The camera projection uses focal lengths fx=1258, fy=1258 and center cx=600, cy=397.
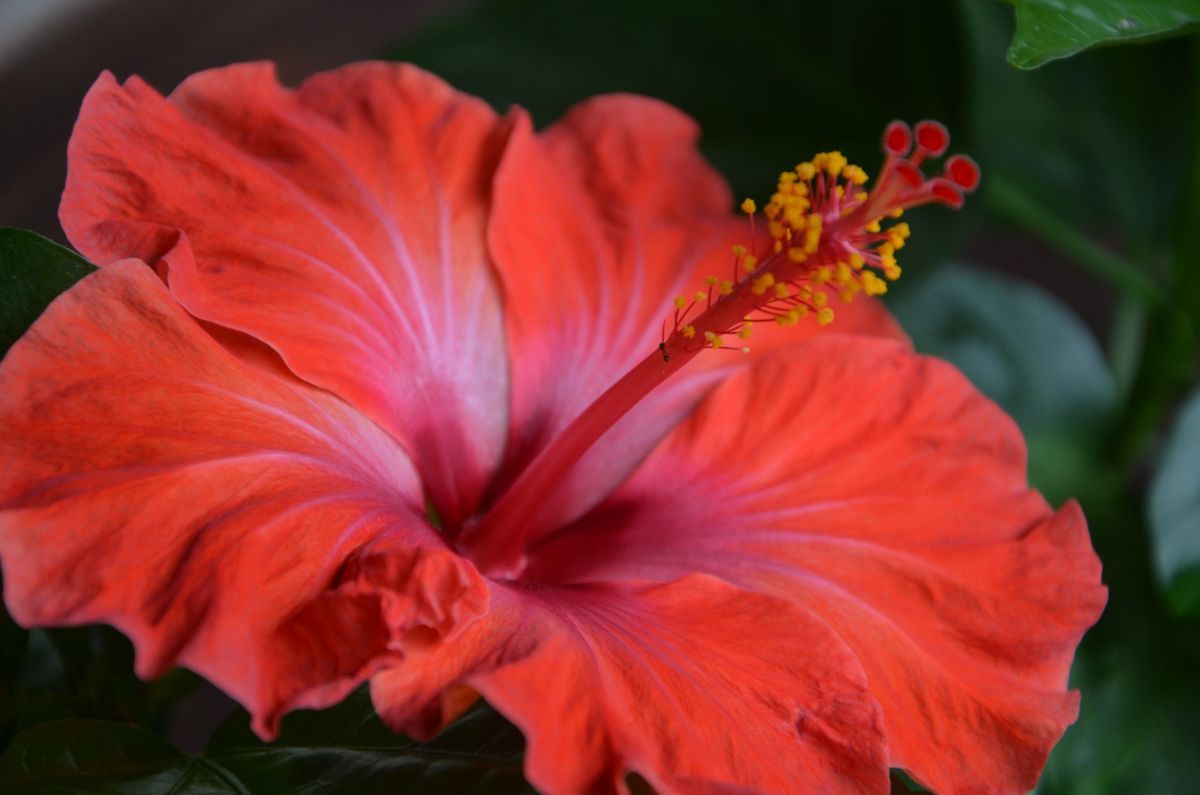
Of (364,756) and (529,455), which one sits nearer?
(364,756)

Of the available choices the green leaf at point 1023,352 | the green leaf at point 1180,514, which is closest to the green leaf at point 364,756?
the green leaf at point 1180,514

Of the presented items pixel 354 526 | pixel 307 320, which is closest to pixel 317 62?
pixel 307 320

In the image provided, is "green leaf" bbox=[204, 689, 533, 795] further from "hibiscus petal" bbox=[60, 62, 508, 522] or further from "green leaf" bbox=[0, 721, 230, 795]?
"hibiscus petal" bbox=[60, 62, 508, 522]

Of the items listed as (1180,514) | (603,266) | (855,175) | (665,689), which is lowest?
(1180,514)

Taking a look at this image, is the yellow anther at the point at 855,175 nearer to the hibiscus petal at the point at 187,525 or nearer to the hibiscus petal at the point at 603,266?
the hibiscus petal at the point at 603,266

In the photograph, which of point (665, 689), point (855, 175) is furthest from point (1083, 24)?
point (665, 689)

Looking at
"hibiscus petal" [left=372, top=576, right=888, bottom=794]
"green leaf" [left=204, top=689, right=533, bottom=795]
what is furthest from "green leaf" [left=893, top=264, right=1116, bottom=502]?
"green leaf" [left=204, top=689, right=533, bottom=795]

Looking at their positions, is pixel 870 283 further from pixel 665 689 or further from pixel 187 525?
pixel 187 525
